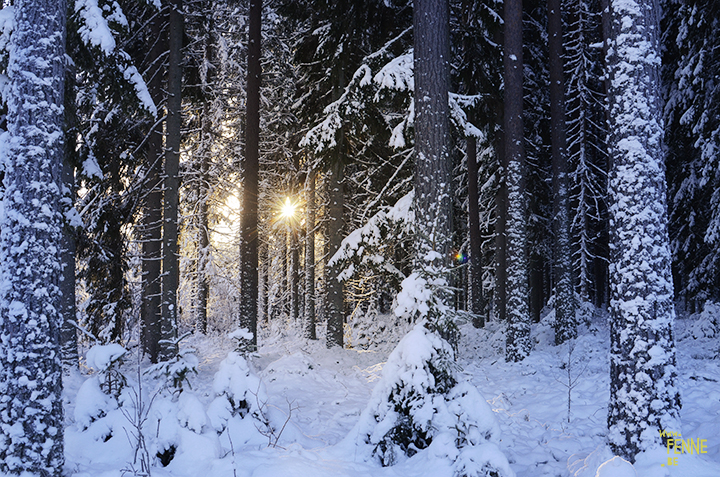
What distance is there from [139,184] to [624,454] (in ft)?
38.2

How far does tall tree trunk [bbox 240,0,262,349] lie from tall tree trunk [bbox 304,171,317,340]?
3.59 meters

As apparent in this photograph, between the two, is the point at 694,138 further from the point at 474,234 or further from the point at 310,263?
the point at 310,263

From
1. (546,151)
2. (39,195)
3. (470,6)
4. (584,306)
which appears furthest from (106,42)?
(546,151)

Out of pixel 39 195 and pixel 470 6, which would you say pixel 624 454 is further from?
pixel 470 6

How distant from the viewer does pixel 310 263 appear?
1703 cm

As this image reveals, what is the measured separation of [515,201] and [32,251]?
10.1 metres

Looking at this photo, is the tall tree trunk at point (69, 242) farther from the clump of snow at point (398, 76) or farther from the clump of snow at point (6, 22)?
the clump of snow at point (398, 76)

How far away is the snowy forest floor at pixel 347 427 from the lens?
14.4 feet

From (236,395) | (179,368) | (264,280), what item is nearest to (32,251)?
(179,368)

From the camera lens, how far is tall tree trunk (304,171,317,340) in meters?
16.2

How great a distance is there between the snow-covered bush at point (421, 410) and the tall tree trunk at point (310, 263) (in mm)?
10322

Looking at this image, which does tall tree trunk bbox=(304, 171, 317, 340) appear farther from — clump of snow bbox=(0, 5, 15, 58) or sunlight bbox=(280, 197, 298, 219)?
clump of snow bbox=(0, 5, 15, 58)

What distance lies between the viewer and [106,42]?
6.87 metres

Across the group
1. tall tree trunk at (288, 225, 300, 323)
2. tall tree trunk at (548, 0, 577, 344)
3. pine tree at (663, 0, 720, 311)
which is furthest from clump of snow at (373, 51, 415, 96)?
tall tree trunk at (288, 225, 300, 323)
